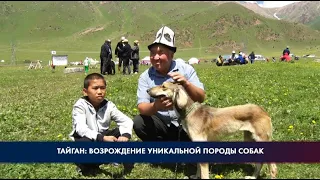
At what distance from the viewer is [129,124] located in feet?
22.5

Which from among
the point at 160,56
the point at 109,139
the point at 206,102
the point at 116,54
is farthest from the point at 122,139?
the point at 116,54

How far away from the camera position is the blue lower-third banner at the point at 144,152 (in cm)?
600

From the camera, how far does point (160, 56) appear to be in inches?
262

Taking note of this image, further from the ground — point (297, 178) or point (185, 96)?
point (185, 96)

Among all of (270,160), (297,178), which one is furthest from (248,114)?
(297,178)

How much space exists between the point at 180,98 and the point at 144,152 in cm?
107

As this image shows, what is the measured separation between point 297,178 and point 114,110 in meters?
3.48

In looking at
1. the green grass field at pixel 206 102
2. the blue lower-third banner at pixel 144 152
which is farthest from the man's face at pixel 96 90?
the green grass field at pixel 206 102

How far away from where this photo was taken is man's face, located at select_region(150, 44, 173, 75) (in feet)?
21.7

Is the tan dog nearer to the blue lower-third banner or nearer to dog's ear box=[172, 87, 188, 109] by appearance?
dog's ear box=[172, 87, 188, 109]

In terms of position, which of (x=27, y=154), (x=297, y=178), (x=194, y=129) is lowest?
(x=297, y=178)

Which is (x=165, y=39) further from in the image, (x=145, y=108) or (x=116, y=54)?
(x=116, y=54)

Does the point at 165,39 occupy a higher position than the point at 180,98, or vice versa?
the point at 165,39

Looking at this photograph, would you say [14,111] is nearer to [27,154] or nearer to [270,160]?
[27,154]
